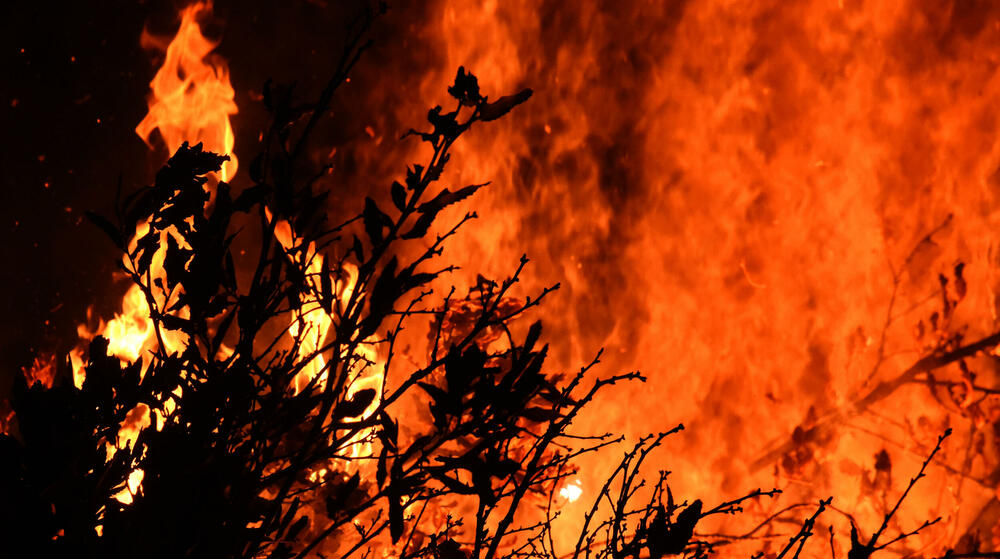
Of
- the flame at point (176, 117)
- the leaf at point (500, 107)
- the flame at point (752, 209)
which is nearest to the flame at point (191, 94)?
the flame at point (176, 117)

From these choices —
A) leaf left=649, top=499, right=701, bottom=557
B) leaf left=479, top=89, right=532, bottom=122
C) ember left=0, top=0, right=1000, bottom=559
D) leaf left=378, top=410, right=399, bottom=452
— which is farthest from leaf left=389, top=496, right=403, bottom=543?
ember left=0, top=0, right=1000, bottom=559

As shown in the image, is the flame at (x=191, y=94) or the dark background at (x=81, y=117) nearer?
the dark background at (x=81, y=117)

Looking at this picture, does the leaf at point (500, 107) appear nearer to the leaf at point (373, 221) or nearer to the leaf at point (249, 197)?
the leaf at point (373, 221)

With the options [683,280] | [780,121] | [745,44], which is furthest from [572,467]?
[745,44]

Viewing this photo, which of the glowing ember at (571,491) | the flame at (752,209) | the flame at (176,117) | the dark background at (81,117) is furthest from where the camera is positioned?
the glowing ember at (571,491)

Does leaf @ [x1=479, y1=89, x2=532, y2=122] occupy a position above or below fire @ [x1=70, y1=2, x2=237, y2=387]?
below

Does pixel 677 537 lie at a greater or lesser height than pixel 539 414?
lesser

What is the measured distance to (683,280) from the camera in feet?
13.0

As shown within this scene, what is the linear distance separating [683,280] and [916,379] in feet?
3.98

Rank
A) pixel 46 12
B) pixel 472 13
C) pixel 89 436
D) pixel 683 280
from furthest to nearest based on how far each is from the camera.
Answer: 1. pixel 472 13
2. pixel 683 280
3. pixel 46 12
4. pixel 89 436

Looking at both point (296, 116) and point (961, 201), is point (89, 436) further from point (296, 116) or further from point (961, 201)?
point (961, 201)

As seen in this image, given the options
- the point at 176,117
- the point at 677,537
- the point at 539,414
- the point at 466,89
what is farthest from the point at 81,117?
the point at 677,537

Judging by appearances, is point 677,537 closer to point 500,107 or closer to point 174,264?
point 500,107

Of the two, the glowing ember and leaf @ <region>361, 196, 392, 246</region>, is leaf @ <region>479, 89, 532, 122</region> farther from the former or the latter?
the glowing ember
